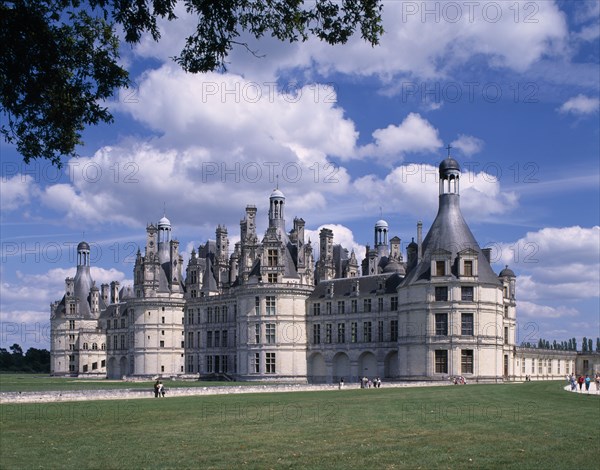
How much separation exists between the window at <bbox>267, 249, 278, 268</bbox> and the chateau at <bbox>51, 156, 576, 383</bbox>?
11 centimetres

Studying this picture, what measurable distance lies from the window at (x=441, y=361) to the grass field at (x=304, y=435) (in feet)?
93.9

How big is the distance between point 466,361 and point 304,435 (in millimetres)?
42043

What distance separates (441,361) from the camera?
61.2 metres

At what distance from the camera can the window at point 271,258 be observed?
73.4 meters

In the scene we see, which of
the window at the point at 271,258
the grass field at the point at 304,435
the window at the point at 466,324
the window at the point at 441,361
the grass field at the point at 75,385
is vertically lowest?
the grass field at the point at 75,385

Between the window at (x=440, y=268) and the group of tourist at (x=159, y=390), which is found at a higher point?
the window at (x=440, y=268)

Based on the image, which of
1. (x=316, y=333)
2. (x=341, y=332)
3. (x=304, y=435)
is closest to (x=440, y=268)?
(x=341, y=332)

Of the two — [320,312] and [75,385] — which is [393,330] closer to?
[320,312]

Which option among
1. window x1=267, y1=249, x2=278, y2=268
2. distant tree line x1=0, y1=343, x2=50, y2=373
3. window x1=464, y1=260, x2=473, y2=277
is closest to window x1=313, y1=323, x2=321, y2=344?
window x1=267, y1=249, x2=278, y2=268

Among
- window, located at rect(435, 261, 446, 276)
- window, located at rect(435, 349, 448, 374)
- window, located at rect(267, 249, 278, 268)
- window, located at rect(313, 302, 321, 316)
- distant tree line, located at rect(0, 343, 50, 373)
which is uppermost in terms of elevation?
window, located at rect(267, 249, 278, 268)

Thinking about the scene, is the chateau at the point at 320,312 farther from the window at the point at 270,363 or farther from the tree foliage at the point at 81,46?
the tree foliage at the point at 81,46

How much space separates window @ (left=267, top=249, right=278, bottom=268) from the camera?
73.4 m

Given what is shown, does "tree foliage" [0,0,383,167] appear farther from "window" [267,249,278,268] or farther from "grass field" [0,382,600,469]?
"window" [267,249,278,268]

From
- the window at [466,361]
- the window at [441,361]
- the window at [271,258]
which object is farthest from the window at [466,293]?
the window at [271,258]
